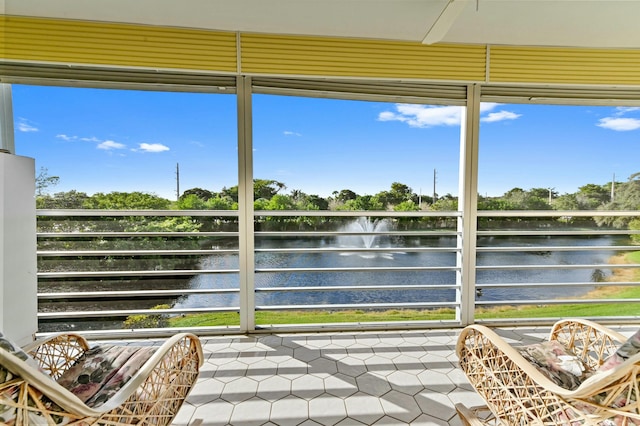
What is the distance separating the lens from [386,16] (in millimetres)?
2246

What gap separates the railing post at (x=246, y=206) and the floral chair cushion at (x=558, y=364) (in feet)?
7.02

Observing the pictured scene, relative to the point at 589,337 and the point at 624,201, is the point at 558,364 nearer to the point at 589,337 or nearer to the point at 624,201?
the point at 589,337

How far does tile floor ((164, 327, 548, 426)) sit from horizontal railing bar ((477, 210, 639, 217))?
1.15 metres

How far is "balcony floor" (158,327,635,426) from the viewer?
5.49ft

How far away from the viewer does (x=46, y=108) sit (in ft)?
8.61

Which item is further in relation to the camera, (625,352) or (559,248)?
(559,248)

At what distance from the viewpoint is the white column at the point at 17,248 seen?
2037 mm

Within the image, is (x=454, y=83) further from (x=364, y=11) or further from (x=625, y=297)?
(x=625, y=297)

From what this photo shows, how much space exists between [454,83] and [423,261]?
181 cm

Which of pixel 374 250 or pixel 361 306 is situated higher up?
pixel 374 250

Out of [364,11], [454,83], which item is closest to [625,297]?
[454,83]

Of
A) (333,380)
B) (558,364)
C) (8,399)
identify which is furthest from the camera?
(333,380)

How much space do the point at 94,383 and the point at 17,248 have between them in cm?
155

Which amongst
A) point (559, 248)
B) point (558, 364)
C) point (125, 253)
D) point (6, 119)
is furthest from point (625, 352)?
point (6, 119)
